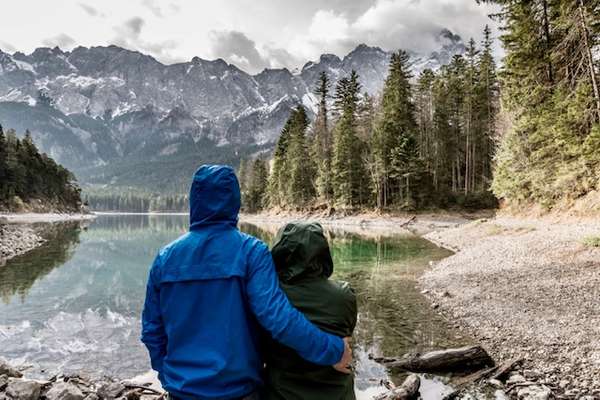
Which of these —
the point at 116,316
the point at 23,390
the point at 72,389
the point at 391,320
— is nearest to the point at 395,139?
the point at 391,320

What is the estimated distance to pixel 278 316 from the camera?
234 centimetres

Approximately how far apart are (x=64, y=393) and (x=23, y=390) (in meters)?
0.56

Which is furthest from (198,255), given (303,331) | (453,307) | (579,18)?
(579,18)

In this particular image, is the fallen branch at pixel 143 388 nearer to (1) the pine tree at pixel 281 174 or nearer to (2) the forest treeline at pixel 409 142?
(2) the forest treeline at pixel 409 142

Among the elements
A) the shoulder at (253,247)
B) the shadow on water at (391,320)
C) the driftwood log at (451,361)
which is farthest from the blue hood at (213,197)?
the driftwood log at (451,361)

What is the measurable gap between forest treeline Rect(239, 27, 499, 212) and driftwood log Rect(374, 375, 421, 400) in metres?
41.9

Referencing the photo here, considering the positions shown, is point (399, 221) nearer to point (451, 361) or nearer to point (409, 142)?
point (409, 142)

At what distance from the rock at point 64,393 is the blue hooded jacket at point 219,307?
165 inches

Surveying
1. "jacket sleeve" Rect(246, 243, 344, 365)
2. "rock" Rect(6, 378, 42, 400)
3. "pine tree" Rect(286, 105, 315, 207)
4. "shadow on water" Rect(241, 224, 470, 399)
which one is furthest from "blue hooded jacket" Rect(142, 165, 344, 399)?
"pine tree" Rect(286, 105, 315, 207)

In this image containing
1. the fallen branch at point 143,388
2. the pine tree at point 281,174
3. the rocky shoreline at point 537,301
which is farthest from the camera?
the pine tree at point 281,174

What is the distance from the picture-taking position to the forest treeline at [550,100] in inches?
696

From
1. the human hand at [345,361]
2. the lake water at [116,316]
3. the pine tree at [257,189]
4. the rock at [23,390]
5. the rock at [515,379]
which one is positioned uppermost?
the pine tree at [257,189]

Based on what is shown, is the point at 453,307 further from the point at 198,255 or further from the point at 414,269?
the point at 198,255

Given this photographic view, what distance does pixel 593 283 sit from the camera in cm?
1071
